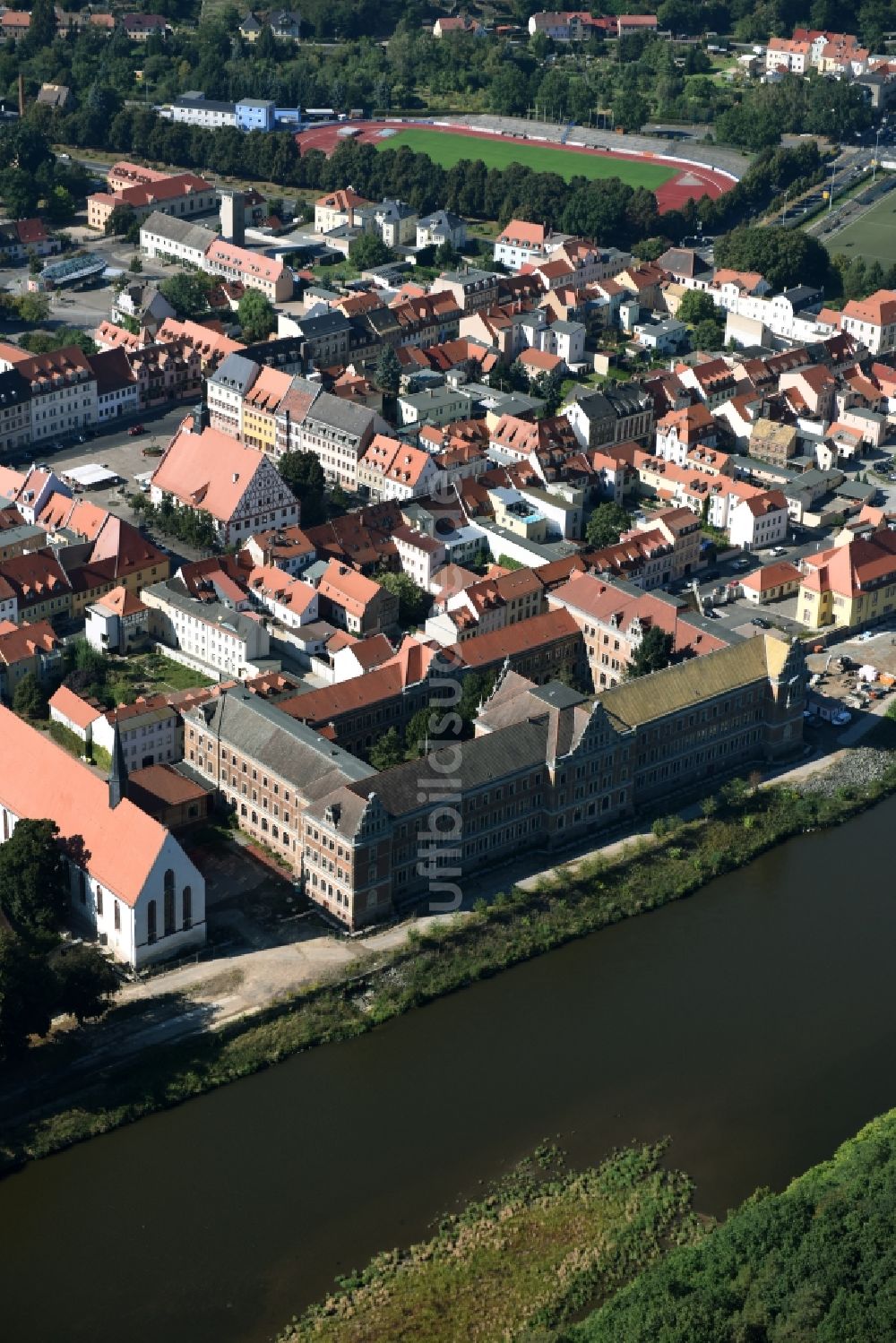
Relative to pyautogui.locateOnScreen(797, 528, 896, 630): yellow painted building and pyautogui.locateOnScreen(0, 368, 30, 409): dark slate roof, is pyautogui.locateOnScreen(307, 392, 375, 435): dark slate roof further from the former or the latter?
pyautogui.locateOnScreen(797, 528, 896, 630): yellow painted building

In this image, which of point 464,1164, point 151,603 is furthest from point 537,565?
point 464,1164

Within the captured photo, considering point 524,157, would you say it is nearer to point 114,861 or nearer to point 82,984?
point 114,861

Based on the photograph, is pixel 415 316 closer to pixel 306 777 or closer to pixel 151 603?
pixel 151 603

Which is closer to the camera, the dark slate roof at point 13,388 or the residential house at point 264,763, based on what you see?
the residential house at point 264,763

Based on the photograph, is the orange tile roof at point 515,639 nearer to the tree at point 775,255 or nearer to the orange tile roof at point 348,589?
the orange tile roof at point 348,589

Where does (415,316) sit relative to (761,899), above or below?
above

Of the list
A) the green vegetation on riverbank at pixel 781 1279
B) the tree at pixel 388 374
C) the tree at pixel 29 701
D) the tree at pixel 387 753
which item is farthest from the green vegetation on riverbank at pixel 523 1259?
the tree at pixel 388 374

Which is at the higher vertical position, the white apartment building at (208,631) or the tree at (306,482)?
the tree at (306,482)
